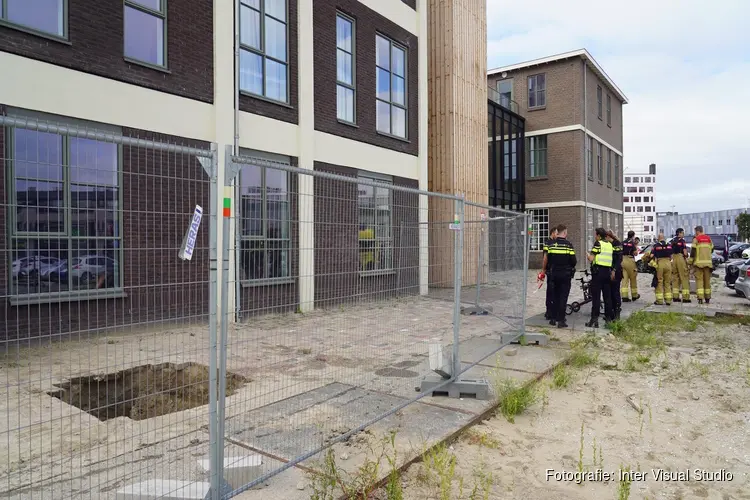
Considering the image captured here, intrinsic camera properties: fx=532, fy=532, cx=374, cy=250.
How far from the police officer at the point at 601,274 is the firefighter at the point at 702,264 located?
489 cm

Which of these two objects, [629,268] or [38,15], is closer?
[38,15]

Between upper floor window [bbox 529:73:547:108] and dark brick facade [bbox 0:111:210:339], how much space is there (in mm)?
27015

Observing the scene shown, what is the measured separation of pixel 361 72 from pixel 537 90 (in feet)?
Answer: 56.6

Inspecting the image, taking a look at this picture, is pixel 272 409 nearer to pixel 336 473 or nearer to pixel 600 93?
pixel 336 473

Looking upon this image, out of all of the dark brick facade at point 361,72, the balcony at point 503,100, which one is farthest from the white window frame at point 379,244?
the balcony at point 503,100

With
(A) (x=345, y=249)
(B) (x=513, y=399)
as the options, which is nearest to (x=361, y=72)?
(A) (x=345, y=249)

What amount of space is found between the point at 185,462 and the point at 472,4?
692 inches

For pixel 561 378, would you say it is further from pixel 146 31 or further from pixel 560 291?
pixel 146 31

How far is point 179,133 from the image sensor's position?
916 centimetres

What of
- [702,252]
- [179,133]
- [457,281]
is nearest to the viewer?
[457,281]

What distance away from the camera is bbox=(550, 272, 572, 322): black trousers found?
9391 mm

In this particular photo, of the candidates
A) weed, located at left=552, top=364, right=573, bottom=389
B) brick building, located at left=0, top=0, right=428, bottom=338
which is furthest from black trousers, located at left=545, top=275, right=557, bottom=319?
brick building, located at left=0, top=0, right=428, bottom=338

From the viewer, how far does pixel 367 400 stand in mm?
5145

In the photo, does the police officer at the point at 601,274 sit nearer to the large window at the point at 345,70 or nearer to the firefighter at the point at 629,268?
the firefighter at the point at 629,268
